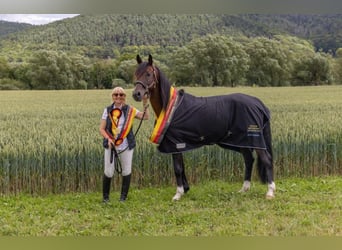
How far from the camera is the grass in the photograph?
4.04 metres

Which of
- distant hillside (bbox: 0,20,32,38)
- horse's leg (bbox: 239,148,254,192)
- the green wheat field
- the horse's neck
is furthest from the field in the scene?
distant hillside (bbox: 0,20,32,38)

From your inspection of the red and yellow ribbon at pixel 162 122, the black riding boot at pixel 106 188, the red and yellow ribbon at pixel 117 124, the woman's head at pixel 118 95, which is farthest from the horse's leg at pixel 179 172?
the woman's head at pixel 118 95

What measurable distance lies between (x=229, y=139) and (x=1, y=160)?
9.15 ft

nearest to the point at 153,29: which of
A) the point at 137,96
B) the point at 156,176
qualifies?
the point at 137,96

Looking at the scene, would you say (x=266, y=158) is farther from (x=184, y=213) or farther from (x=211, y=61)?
(x=211, y=61)

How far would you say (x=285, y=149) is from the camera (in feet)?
18.6

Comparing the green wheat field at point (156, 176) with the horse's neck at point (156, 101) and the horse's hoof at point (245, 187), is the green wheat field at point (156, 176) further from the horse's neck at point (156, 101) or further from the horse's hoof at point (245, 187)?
the horse's neck at point (156, 101)

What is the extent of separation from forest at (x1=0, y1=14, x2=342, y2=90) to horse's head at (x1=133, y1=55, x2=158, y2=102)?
32.5 inches

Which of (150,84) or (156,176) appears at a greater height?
(150,84)

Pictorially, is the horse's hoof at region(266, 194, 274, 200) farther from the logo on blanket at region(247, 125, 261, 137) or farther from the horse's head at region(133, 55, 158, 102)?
the horse's head at region(133, 55, 158, 102)

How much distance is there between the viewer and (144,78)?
4.42m

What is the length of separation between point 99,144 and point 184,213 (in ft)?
4.93

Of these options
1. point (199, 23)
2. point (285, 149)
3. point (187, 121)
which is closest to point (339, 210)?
point (285, 149)

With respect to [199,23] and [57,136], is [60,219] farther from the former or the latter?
[199,23]
